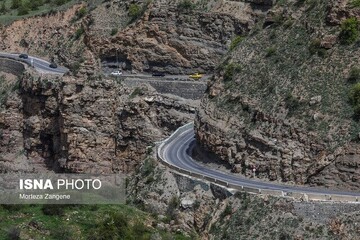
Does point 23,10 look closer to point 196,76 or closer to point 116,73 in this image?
point 116,73

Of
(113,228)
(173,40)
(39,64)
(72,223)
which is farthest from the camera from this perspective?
(39,64)

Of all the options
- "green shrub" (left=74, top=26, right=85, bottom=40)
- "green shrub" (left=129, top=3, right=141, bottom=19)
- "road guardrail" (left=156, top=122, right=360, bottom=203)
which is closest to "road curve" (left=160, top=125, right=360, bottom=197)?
"road guardrail" (left=156, top=122, right=360, bottom=203)

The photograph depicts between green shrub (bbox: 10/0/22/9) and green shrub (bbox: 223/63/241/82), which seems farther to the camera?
green shrub (bbox: 10/0/22/9)

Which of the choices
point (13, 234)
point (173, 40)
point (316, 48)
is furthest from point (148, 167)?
point (173, 40)

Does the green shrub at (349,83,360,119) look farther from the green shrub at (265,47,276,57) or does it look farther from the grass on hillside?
the grass on hillside

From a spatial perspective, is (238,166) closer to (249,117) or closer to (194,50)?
(249,117)

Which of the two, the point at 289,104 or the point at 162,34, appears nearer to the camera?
the point at 289,104
